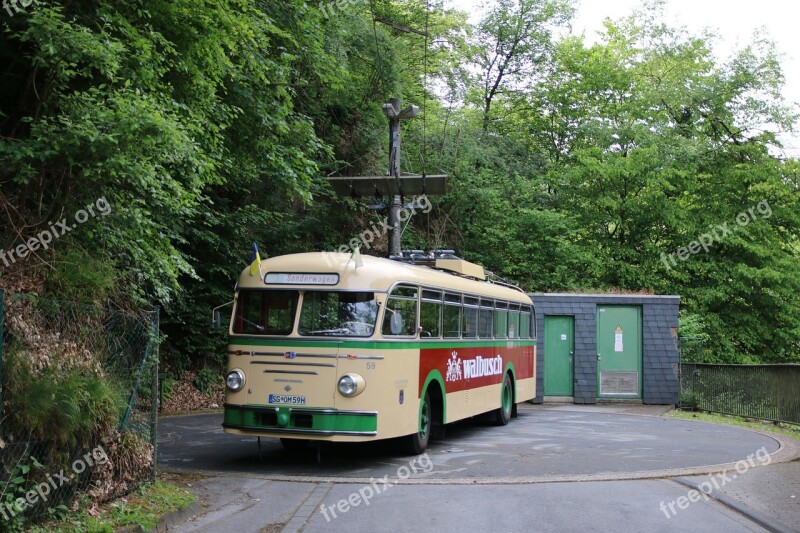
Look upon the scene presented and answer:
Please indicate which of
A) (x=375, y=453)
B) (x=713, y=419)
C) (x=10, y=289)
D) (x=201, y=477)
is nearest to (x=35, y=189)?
(x=10, y=289)

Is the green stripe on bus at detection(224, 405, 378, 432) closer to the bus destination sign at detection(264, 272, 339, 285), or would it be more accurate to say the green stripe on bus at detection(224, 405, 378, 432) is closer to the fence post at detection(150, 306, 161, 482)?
the bus destination sign at detection(264, 272, 339, 285)

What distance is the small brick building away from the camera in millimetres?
23031

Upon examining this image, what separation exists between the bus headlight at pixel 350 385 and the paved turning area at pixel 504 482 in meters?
1.06

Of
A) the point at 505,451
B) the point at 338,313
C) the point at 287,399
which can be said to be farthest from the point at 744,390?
the point at 287,399

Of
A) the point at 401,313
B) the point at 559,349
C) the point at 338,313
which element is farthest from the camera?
the point at 559,349

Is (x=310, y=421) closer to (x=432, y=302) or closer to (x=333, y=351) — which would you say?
(x=333, y=351)

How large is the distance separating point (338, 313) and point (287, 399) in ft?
4.43

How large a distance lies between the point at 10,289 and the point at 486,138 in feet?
98.0

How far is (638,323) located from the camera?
23.2m

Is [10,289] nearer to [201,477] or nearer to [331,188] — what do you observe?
[201,477]

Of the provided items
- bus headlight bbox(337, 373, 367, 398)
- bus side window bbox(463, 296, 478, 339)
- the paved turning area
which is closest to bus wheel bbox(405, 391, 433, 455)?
the paved turning area

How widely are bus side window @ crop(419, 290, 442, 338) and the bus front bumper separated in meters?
1.97

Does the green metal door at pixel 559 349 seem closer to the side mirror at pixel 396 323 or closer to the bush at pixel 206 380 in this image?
the bush at pixel 206 380

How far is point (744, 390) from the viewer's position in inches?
771
